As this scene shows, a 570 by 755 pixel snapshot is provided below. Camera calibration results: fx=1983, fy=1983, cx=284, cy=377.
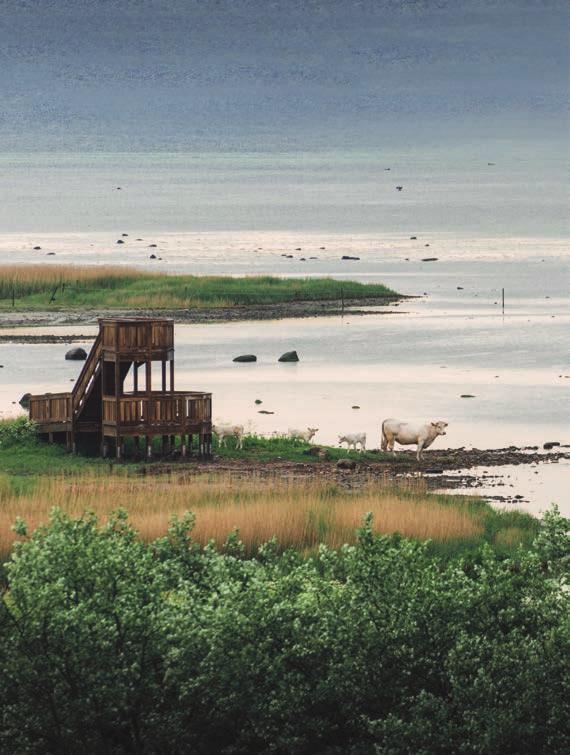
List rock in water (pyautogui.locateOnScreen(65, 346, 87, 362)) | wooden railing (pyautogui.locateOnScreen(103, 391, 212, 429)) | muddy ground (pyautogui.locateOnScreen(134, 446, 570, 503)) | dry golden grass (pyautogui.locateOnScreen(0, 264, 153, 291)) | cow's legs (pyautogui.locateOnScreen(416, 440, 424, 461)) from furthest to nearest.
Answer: dry golden grass (pyautogui.locateOnScreen(0, 264, 153, 291)) < rock in water (pyautogui.locateOnScreen(65, 346, 87, 362)) < cow's legs (pyautogui.locateOnScreen(416, 440, 424, 461)) < wooden railing (pyautogui.locateOnScreen(103, 391, 212, 429)) < muddy ground (pyautogui.locateOnScreen(134, 446, 570, 503))

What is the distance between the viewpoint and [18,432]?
49812 mm

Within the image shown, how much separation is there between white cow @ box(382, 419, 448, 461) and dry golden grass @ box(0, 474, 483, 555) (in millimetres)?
8947

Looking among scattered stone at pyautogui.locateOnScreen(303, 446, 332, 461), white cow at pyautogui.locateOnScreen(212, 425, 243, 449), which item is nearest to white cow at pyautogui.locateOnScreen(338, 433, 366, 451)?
scattered stone at pyautogui.locateOnScreen(303, 446, 332, 461)

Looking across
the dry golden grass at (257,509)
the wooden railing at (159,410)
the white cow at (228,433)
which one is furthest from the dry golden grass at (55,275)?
the dry golden grass at (257,509)

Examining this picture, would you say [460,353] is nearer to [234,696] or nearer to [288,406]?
[288,406]

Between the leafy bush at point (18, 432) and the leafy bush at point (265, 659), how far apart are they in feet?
78.6

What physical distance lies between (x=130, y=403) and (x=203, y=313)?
57.2m

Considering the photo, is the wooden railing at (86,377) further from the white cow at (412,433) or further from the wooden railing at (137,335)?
the white cow at (412,433)

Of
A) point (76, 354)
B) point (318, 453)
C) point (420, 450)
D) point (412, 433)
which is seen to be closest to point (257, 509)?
point (318, 453)

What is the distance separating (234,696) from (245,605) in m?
1.14

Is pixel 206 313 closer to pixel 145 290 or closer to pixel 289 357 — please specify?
pixel 145 290

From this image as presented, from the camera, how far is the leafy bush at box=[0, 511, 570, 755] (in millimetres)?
24031

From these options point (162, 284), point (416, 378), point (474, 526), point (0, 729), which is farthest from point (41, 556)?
point (162, 284)

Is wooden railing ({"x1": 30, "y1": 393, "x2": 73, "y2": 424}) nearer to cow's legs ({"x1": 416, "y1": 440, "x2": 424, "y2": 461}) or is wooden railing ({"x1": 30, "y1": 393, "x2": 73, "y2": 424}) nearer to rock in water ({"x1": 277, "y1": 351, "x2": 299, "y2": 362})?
cow's legs ({"x1": 416, "y1": 440, "x2": 424, "y2": 461})
